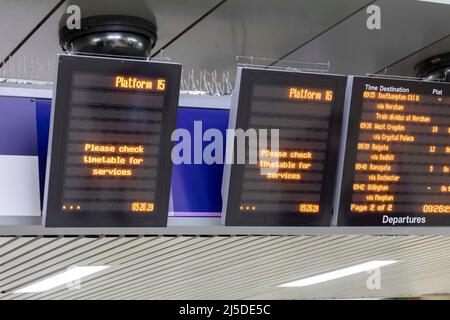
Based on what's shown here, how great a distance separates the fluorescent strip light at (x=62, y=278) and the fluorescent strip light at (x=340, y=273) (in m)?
2.20

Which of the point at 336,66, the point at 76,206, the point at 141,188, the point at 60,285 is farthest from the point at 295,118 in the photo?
the point at 60,285

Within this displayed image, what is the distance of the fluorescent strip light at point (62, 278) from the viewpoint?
518 cm

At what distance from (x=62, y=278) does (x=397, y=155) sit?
2.88 meters

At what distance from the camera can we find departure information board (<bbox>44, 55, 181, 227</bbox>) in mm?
3051

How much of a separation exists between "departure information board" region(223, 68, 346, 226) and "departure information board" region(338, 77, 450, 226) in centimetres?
10

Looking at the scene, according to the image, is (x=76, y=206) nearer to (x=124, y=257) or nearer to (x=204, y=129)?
(x=204, y=129)

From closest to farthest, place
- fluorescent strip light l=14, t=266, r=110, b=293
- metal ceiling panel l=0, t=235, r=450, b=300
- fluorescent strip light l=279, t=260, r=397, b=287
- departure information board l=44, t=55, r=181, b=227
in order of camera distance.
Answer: departure information board l=44, t=55, r=181, b=227 → metal ceiling panel l=0, t=235, r=450, b=300 → fluorescent strip light l=14, t=266, r=110, b=293 → fluorescent strip light l=279, t=260, r=397, b=287

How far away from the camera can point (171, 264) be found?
5238 millimetres

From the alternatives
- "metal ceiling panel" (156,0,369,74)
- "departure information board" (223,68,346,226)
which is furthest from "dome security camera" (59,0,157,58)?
"departure information board" (223,68,346,226)

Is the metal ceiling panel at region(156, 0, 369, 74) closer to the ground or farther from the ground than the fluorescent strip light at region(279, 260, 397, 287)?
farther from the ground

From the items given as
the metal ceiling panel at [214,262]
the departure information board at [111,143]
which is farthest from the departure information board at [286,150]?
the metal ceiling panel at [214,262]

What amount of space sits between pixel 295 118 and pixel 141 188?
0.79m

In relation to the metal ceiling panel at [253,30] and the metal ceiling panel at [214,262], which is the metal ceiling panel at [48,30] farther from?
the metal ceiling panel at [214,262]

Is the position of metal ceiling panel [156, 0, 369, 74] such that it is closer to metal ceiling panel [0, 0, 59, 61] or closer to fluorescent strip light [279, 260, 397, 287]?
metal ceiling panel [0, 0, 59, 61]
